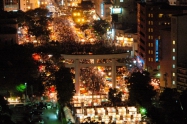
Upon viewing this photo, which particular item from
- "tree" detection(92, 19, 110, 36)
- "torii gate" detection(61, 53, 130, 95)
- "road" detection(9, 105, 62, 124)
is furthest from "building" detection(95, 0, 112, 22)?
"road" detection(9, 105, 62, 124)

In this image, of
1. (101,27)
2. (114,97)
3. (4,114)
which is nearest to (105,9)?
(101,27)

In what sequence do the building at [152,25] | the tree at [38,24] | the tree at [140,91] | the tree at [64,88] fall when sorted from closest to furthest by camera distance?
the tree at [140,91], the tree at [64,88], the building at [152,25], the tree at [38,24]

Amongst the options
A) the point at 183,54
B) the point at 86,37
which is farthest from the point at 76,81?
the point at 86,37

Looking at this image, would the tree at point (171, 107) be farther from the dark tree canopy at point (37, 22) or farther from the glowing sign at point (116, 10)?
the glowing sign at point (116, 10)

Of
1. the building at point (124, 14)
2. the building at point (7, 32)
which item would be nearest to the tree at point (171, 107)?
the building at point (7, 32)

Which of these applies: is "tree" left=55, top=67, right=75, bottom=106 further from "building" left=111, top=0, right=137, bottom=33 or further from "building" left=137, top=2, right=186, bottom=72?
"building" left=111, top=0, right=137, bottom=33

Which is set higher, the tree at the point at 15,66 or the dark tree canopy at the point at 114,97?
the tree at the point at 15,66
